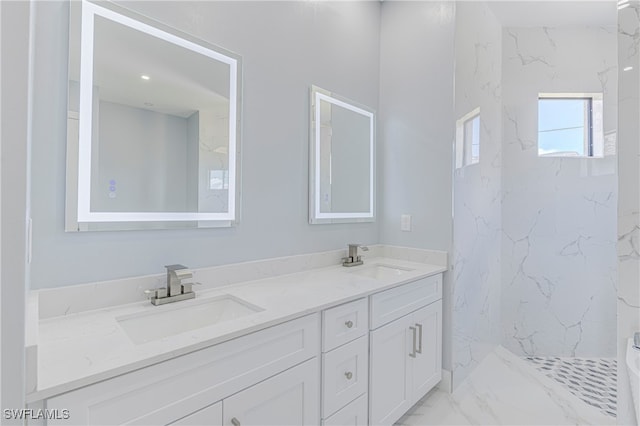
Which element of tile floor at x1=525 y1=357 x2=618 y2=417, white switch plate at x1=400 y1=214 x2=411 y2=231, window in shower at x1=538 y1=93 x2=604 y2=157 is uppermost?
window in shower at x1=538 y1=93 x2=604 y2=157

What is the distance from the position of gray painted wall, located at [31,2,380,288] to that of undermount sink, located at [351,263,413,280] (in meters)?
0.22

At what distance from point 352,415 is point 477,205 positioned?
5.60ft

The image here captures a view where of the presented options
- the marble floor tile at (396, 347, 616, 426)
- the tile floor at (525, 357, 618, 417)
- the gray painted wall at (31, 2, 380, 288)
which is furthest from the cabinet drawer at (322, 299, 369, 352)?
the tile floor at (525, 357, 618, 417)

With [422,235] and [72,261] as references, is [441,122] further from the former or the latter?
[72,261]

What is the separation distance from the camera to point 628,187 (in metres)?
1.04

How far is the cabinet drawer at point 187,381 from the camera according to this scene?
0.72 metres

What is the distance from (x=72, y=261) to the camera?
1.11m

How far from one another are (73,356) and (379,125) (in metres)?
2.24

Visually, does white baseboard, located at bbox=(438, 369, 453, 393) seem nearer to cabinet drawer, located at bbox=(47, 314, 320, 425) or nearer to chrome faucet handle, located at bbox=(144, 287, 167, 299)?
cabinet drawer, located at bbox=(47, 314, 320, 425)

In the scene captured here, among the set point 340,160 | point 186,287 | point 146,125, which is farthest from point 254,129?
point 186,287

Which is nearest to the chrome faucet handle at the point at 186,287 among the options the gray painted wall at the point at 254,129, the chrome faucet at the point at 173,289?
the chrome faucet at the point at 173,289

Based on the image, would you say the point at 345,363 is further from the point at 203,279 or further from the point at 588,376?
the point at 588,376

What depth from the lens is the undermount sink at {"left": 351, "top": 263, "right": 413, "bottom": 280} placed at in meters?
2.05

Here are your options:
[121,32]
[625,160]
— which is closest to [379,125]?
[625,160]
